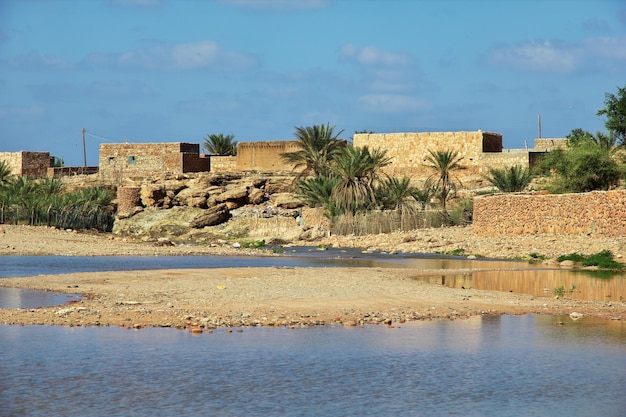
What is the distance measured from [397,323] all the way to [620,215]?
16.8m

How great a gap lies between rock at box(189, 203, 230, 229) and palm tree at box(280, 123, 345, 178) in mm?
4461

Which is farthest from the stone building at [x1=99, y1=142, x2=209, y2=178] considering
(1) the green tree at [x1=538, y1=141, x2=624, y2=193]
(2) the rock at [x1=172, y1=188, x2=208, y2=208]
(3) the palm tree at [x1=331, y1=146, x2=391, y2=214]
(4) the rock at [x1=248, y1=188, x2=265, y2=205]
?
(1) the green tree at [x1=538, y1=141, x2=624, y2=193]

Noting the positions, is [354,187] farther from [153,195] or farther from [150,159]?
[150,159]

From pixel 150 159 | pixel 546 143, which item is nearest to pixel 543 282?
pixel 546 143

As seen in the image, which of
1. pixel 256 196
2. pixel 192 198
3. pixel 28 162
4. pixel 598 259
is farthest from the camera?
pixel 28 162

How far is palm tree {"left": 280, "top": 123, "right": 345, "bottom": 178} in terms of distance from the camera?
48.8 meters

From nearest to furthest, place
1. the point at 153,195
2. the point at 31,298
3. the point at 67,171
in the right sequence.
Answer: the point at 31,298 < the point at 153,195 < the point at 67,171

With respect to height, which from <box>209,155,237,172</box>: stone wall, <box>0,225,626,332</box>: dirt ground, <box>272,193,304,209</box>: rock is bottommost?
<box>0,225,626,332</box>: dirt ground

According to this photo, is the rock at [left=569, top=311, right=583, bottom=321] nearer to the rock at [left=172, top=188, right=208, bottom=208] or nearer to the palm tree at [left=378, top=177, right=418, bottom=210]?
the palm tree at [left=378, top=177, right=418, bottom=210]

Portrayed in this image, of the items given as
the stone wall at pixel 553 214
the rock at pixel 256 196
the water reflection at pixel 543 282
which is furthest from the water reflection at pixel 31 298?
the rock at pixel 256 196

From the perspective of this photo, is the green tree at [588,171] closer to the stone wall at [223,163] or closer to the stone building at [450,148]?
the stone building at [450,148]

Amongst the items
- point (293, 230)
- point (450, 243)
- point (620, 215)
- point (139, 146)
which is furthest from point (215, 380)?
point (139, 146)

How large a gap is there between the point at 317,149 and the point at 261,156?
6788 mm

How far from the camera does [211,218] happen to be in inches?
1919
